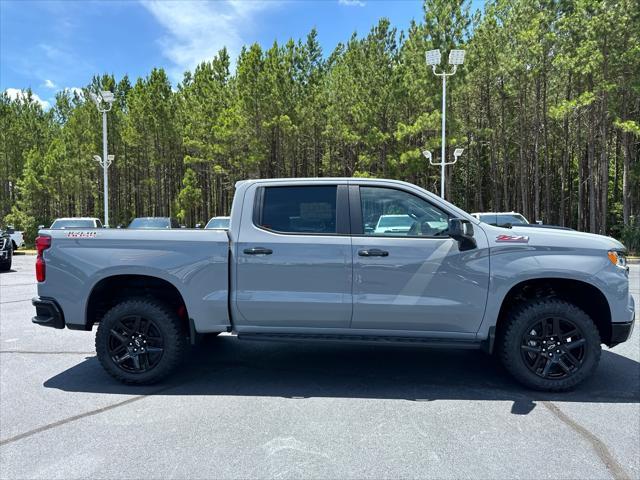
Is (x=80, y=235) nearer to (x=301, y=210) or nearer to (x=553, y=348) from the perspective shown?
(x=301, y=210)

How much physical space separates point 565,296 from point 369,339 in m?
2.01

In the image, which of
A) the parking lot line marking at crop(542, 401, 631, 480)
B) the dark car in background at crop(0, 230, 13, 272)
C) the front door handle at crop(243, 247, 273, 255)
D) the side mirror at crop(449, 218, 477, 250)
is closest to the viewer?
the parking lot line marking at crop(542, 401, 631, 480)

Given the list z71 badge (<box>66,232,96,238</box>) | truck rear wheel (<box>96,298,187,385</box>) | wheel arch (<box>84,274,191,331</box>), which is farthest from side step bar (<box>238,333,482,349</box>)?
z71 badge (<box>66,232,96,238</box>)

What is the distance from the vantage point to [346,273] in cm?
430

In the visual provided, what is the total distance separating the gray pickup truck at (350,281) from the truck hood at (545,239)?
0.01 m

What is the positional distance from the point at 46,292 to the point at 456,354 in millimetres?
4687

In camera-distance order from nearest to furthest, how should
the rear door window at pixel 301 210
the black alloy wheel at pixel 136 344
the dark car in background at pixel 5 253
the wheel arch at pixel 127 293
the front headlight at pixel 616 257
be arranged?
the front headlight at pixel 616 257 < the rear door window at pixel 301 210 < the black alloy wheel at pixel 136 344 < the wheel arch at pixel 127 293 < the dark car in background at pixel 5 253

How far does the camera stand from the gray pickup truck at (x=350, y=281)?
4.25 m

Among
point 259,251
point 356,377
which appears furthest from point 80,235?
point 356,377

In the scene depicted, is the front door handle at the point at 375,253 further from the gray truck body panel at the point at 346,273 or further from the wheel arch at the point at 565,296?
the wheel arch at the point at 565,296

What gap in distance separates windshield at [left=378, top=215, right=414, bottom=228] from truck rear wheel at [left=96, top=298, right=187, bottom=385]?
2293 millimetres

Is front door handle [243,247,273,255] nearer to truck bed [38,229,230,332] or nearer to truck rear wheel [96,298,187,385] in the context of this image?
truck bed [38,229,230,332]

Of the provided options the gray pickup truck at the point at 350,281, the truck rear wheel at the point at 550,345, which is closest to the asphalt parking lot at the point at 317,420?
the truck rear wheel at the point at 550,345

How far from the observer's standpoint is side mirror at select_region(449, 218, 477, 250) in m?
4.07
